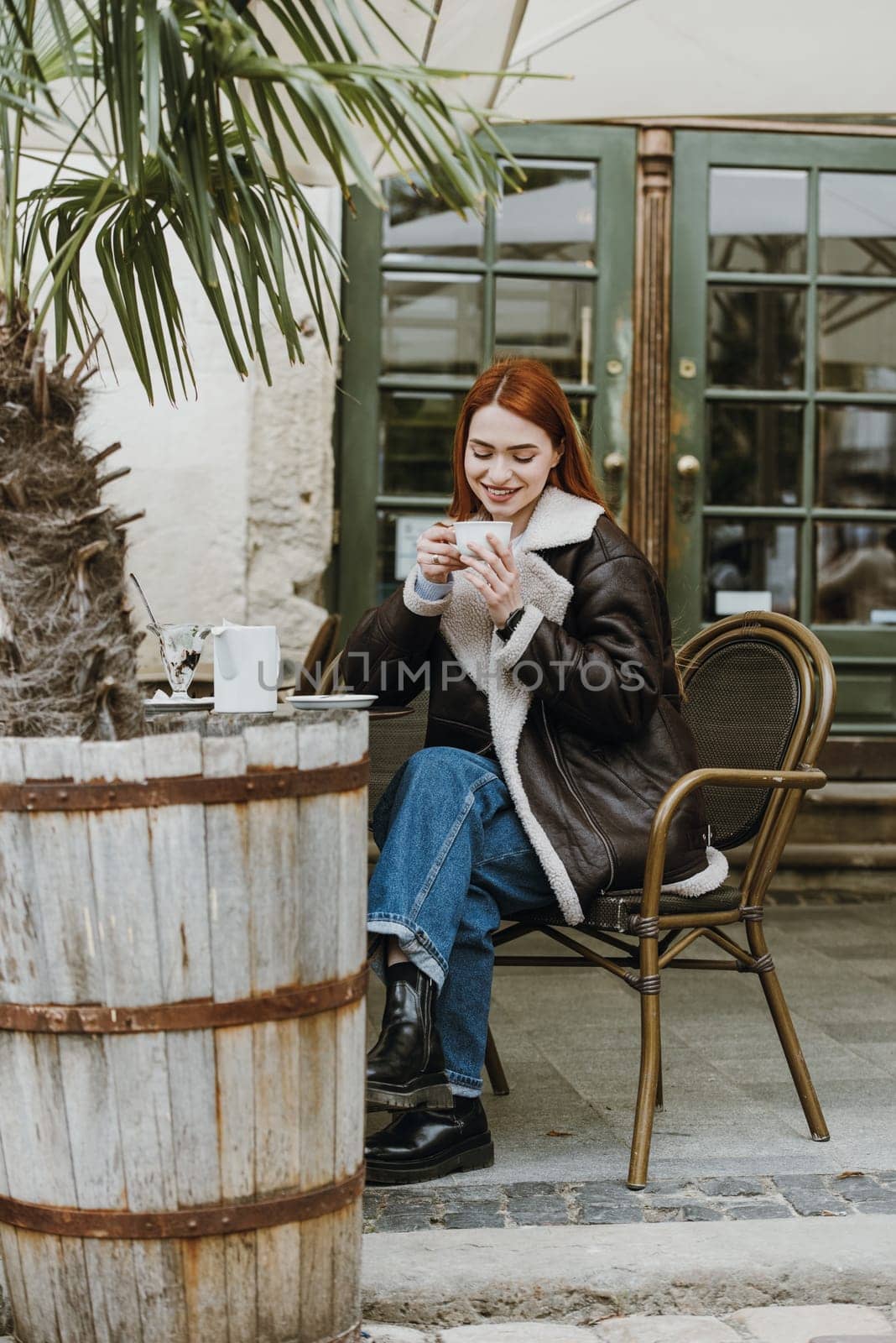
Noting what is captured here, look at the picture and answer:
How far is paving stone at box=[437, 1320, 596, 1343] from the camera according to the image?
1.96 metres

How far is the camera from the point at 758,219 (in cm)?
515

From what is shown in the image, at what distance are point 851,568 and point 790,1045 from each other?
2.84 meters

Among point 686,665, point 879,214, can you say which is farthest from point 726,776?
point 879,214

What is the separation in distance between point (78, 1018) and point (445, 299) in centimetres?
374

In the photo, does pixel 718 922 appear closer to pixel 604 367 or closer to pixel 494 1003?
pixel 494 1003

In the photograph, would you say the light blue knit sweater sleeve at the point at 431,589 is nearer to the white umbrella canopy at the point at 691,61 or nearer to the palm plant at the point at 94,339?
the palm plant at the point at 94,339

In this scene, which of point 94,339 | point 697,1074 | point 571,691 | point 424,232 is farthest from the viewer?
point 424,232

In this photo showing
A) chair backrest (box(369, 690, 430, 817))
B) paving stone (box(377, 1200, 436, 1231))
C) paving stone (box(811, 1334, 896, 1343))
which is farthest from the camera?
chair backrest (box(369, 690, 430, 817))

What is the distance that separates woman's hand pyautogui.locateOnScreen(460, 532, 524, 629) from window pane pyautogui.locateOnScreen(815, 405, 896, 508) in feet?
9.68

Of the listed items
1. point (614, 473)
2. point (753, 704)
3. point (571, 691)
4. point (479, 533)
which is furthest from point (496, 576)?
point (614, 473)

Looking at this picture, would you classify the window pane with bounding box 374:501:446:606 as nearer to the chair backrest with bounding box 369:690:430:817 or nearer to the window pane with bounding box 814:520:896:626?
the window pane with bounding box 814:520:896:626

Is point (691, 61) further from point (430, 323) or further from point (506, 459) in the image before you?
point (506, 459)

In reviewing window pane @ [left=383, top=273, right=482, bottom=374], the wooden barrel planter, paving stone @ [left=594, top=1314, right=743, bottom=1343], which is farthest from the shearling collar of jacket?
window pane @ [left=383, top=273, right=482, bottom=374]

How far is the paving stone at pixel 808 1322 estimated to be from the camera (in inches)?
76.9
